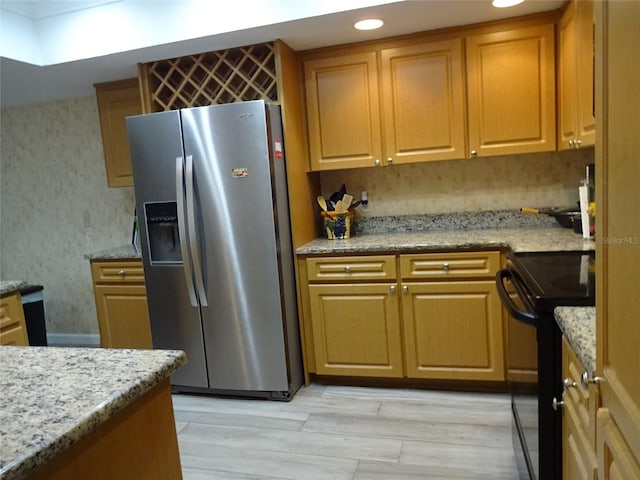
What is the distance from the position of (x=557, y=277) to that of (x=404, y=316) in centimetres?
116

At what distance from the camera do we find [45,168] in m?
3.95

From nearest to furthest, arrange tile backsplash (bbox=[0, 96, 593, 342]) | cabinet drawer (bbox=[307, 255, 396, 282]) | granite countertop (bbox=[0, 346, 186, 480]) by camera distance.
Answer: granite countertop (bbox=[0, 346, 186, 480])
cabinet drawer (bbox=[307, 255, 396, 282])
tile backsplash (bbox=[0, 96, 593, 342])

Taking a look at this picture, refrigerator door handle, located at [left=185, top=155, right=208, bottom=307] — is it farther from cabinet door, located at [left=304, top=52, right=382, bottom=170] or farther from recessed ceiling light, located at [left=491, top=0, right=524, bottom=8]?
recessed ceiling light, located at [left=491, top=0, right=524, bottom=8]

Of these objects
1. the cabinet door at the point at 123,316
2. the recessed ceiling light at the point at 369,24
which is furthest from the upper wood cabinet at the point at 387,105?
the cabinet door at the point at 123,316

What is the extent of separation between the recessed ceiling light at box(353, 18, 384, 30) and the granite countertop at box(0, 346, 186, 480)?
203cm

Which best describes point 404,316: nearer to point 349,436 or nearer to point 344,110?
point 349,436

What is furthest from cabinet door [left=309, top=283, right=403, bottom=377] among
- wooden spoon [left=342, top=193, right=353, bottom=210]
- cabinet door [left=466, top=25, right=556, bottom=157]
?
cabinet door [left=466, top=25, right=556, bottom=157]

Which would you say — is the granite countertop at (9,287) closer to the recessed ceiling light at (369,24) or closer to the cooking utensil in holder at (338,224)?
the cooking utensil in holder at (338,224)

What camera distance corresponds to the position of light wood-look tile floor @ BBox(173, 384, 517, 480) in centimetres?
205

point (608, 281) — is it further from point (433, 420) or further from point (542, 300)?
point (433, 420)

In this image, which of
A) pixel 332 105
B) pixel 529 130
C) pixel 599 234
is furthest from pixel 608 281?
pixel 332 105

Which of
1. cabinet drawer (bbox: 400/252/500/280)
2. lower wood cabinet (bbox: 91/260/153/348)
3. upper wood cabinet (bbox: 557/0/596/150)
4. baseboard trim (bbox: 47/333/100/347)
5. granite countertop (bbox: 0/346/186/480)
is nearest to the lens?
granite countertop (bbox: 0/346/186/480)

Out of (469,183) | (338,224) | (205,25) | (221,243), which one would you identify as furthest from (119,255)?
(469,183)

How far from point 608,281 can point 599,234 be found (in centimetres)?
8
